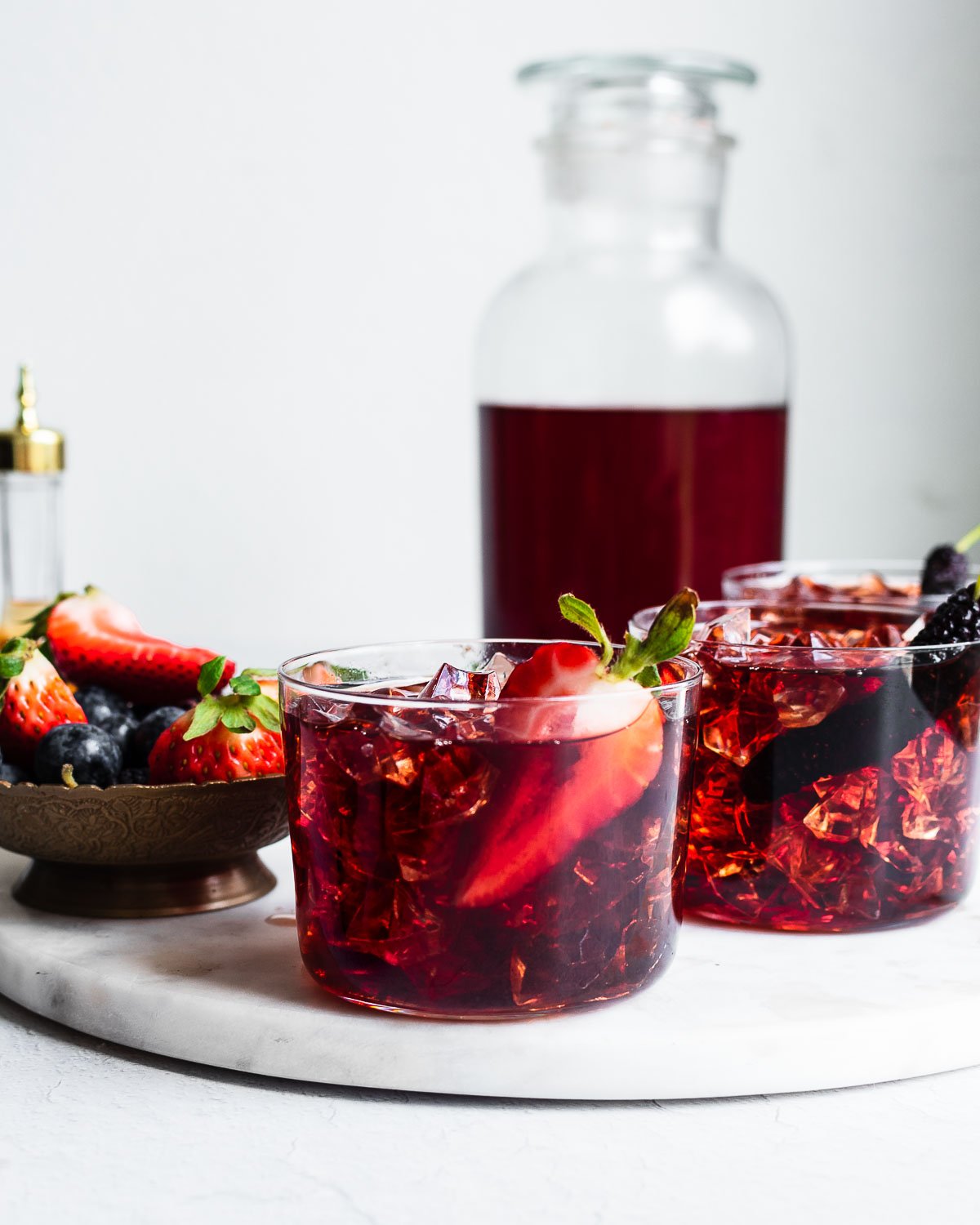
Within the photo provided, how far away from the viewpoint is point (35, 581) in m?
1.85

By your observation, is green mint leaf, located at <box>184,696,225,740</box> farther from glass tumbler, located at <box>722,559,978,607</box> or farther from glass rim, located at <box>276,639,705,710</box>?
glass tumbler, located at <box>722,559,978,607</box>

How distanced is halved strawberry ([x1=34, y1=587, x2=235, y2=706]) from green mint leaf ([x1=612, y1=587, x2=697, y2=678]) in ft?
1.31

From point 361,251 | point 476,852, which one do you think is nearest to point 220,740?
point 476,852

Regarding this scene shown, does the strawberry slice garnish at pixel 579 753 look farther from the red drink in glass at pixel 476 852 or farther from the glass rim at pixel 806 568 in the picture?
the glass rim at pixel 806 568

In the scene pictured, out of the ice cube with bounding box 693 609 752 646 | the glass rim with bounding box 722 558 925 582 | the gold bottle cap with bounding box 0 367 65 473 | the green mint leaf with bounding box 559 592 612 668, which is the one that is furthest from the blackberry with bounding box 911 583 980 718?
the gold bottle cap with bounding box 0 367 65 473

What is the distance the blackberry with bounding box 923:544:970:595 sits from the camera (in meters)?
1.22

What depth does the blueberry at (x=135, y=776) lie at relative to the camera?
3.17 feet

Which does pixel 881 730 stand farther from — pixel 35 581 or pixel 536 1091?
pixel 35 581

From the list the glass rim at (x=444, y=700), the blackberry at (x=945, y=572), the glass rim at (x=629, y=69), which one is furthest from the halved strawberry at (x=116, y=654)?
the glass rim at (x=629, y=69)

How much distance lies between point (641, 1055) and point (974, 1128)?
16 cm

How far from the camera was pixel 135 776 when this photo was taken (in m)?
0.98

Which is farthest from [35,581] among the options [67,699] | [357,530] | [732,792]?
[732,792]

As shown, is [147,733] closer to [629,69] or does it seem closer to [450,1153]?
[450,1153]

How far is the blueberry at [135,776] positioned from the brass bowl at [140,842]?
0.16 ft
